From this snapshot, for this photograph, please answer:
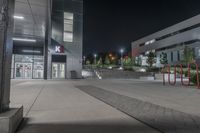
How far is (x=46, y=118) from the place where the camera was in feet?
14.5

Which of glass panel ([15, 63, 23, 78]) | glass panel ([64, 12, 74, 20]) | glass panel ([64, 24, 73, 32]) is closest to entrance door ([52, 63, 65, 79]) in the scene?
glass panel ([15, 63, 23, 78])

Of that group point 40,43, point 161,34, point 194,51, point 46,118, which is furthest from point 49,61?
point 161,34

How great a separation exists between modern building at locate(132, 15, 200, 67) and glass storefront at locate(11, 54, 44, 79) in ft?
147

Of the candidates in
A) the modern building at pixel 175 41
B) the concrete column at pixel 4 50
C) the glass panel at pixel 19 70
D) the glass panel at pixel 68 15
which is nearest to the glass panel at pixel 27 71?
the glass panel at pixel 19 70

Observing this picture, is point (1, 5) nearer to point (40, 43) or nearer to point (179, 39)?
point (40, 43)

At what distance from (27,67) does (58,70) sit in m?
4.98

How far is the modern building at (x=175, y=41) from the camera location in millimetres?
55094

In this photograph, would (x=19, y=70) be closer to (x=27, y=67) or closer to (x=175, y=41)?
(x=27, y=67)

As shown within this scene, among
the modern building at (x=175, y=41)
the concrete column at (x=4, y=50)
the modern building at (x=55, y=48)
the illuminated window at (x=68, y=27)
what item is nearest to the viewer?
the concrete column at (x=4, y=50)

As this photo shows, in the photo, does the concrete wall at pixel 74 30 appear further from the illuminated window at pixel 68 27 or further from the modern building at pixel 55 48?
the illuminated window at pixel 68 27

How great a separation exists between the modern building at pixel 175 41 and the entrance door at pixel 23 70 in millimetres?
46330

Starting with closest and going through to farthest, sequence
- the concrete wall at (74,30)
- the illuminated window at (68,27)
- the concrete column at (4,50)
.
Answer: the concrete column at (4,50) < the concrete wall at (74,30) < the illuminated window at (68,27)

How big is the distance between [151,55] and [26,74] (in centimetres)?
4781

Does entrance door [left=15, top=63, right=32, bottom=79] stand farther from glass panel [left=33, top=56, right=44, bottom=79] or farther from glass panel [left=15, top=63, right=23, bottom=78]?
glass panel [left=33, top=56, right=44, bottom=79]
